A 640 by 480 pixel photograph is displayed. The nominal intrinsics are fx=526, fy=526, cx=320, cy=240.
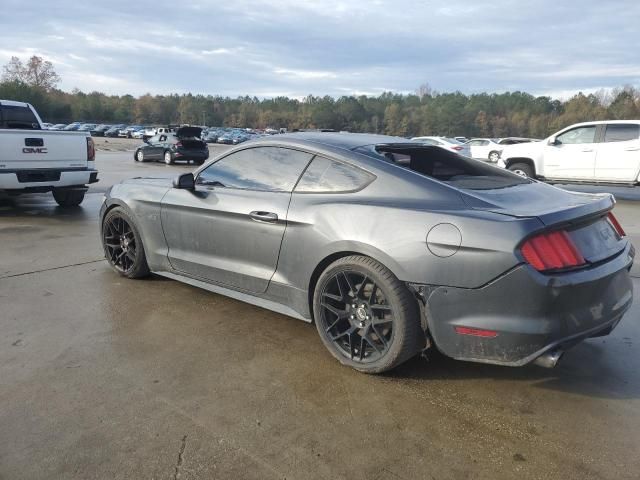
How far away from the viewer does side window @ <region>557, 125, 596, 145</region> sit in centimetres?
1268

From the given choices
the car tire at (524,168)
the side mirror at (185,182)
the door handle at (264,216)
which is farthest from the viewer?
the car tire at (524,168)

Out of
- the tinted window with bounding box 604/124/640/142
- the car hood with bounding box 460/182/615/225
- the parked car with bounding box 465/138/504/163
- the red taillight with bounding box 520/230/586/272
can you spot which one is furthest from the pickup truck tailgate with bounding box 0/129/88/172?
the parked car with bounding box 465/138/504/163

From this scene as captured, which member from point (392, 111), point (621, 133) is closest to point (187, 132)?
point (621, 133)

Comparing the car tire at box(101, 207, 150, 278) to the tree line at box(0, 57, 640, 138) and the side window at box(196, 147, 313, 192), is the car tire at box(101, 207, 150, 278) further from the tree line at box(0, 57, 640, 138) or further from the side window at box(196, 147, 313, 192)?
the tree line at box(0, 57, 640, 138)

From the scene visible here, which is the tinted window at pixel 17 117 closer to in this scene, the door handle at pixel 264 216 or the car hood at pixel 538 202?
the door handle at pixel 264 216

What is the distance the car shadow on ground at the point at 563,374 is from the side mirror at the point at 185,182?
7.21ft

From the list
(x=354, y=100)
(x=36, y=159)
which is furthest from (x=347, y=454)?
(x=354, y=100)

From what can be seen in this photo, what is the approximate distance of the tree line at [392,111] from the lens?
9056 cm

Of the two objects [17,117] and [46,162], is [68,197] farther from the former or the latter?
[17,117]

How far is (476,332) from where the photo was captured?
2.82 m

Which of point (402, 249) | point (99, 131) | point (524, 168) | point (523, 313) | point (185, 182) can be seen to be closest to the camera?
point (523, 313)

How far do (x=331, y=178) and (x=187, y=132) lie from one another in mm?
20114

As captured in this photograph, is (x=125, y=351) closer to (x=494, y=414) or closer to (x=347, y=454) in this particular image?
(x=347, y=454)

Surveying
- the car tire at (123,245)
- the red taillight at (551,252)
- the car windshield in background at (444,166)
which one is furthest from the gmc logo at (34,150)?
the red taillight at (551,252)
